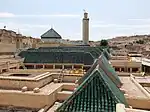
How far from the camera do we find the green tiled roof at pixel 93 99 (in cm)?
711

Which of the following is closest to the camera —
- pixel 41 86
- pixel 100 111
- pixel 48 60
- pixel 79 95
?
pixel 100 111

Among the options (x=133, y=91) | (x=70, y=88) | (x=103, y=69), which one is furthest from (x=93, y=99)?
(x=70, y=88)

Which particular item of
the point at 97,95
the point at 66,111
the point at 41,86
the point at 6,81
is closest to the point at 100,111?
the point at 97,95

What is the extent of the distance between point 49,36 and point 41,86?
28.8m

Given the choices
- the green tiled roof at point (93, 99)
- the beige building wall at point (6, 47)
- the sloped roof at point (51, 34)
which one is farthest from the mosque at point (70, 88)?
the sloped roof at point (51, 34)

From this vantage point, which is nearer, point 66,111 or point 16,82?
point 66,111

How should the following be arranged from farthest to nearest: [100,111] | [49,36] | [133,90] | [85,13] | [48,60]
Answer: [85,13] → [49,36] → [48,60] → [133,90] → [100,111]

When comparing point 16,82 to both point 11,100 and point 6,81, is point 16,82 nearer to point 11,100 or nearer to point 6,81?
point 6,81

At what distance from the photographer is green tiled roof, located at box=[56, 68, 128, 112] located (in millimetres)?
7114

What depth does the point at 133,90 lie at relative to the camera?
14633 mm

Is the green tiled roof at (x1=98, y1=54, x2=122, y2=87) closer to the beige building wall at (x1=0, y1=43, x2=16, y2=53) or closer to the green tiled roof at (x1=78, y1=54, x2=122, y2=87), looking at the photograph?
the green tiled roof at (x1=78, y1=54, x2=122, y2=87)

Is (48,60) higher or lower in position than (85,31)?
lower

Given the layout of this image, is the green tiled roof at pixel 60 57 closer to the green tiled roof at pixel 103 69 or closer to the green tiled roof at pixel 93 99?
the green tiled roof at pixel 103 69

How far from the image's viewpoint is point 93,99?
289 inches
